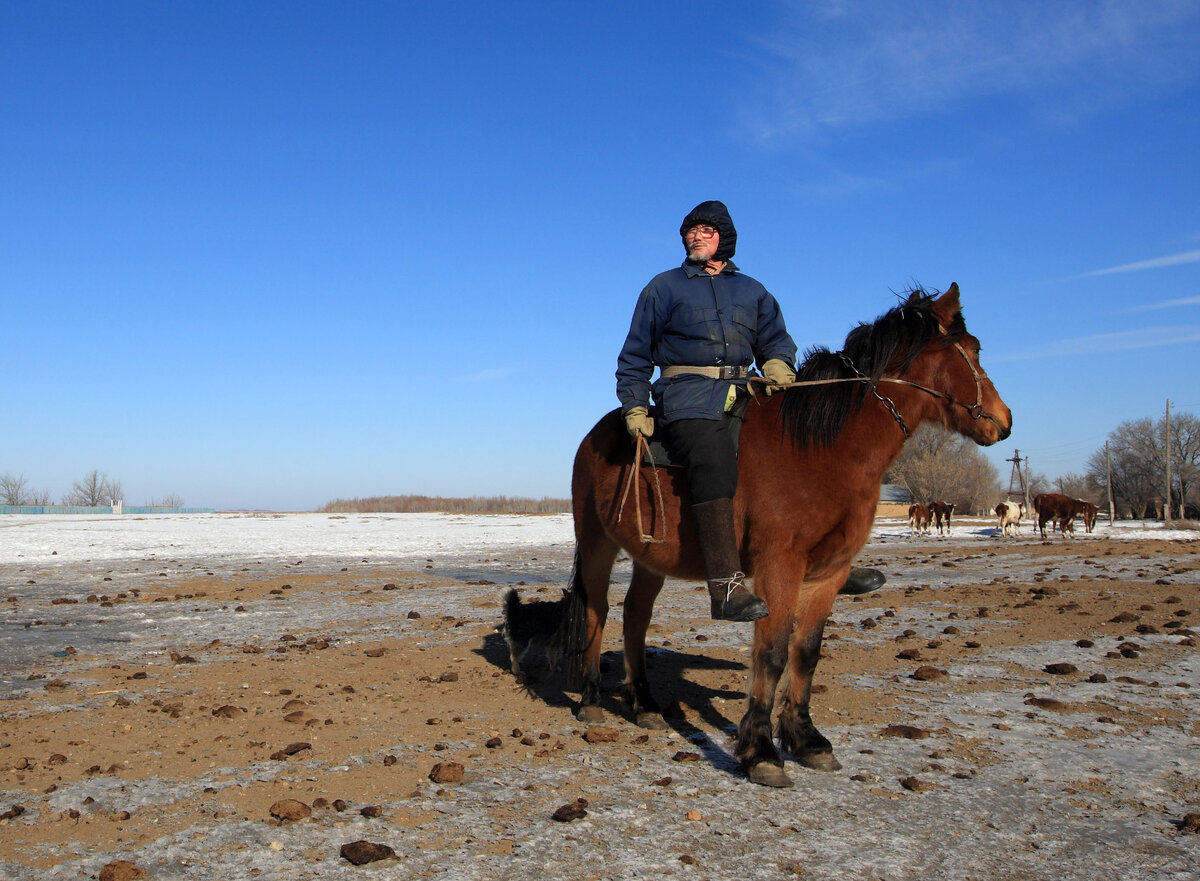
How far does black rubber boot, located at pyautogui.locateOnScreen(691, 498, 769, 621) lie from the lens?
4.41 metres

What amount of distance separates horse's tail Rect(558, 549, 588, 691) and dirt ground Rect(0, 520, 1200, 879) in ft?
0.84

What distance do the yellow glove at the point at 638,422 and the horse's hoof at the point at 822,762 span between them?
2026mm

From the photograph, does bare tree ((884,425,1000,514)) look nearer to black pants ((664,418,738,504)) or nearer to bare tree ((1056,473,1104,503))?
bare tree ((1056,473,1104,503))

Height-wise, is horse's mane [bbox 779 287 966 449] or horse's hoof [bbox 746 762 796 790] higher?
horse's mane [bbox 779 287 966 449]

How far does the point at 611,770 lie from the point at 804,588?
1.51 m

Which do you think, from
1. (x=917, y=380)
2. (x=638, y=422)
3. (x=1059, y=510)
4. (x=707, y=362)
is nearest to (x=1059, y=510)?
(x=1059, y=510)

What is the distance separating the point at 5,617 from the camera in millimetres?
10125

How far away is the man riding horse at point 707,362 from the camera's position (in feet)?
15.1

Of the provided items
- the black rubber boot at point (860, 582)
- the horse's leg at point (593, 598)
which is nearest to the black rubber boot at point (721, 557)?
the black rubber boot at point (860, 582)

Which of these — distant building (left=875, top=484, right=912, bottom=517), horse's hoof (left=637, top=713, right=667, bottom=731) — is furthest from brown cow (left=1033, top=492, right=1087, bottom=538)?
distant building (left=875, top=484, right=912, bottom=517)

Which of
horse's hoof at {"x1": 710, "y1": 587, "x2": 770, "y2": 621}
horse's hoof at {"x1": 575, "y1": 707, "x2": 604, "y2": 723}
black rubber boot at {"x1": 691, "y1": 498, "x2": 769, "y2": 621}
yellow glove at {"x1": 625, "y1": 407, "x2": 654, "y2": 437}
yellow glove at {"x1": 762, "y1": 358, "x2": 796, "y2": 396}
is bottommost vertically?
horse's hoof at {"x1": 575, "y1": 707, "x2": 604, "y2": 723}

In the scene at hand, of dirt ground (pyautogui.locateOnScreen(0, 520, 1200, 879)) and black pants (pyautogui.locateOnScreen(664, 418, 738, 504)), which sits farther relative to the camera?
black pants (pyautogui.locateOnScreen(664, 418, 738, 504))

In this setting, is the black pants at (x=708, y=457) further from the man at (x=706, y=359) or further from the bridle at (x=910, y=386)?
the bridle at (x=910, y=386)

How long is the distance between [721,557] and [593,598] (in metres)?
1.71
